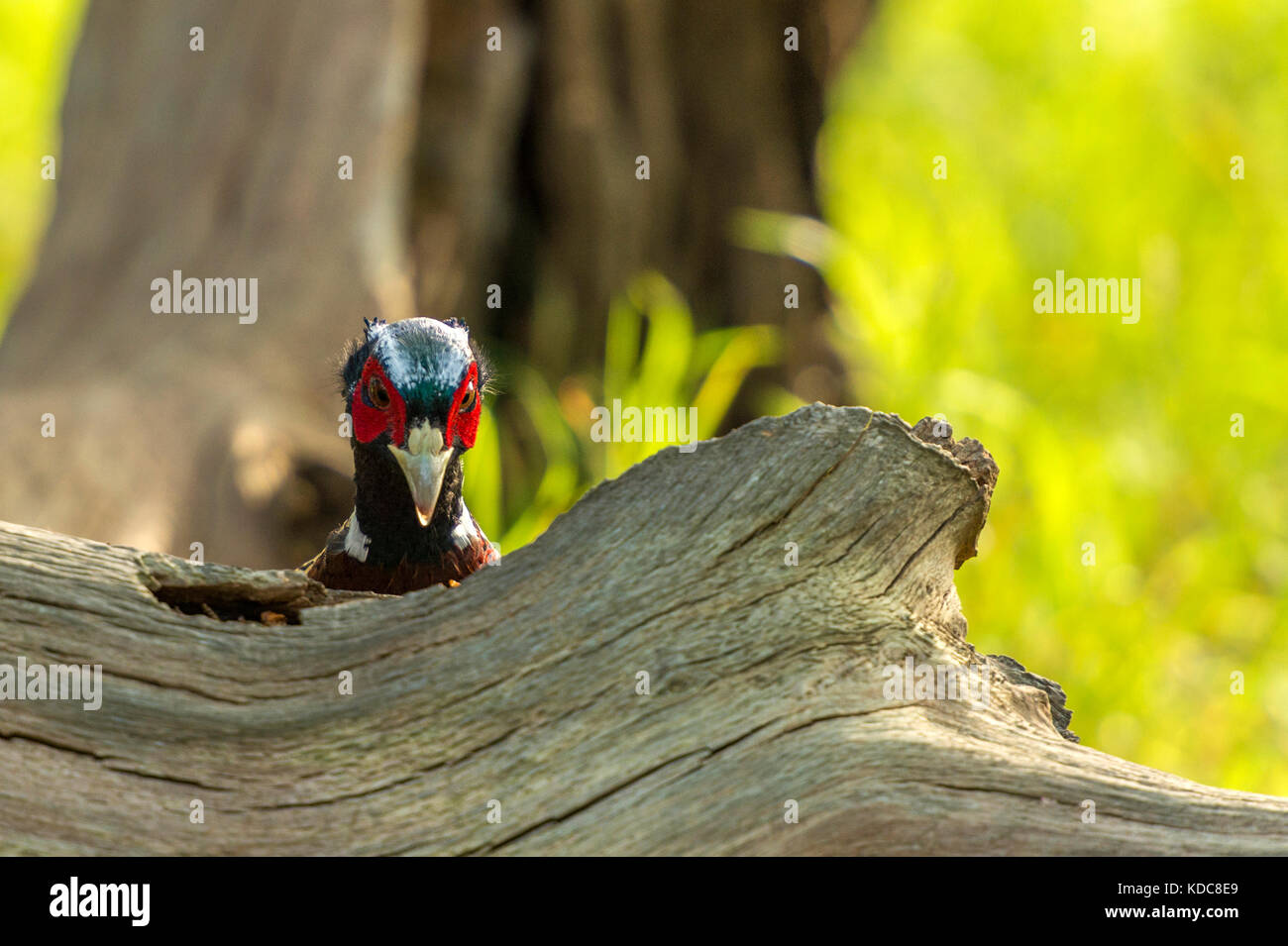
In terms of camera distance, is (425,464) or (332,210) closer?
(425,464)

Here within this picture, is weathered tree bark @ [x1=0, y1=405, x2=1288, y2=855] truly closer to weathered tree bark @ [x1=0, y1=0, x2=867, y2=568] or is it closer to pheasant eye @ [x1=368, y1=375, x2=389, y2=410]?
pheasant eye @ [x1=368, y1=375, x2=389, y2=410]

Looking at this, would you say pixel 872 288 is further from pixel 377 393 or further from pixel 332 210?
pixel 377 393

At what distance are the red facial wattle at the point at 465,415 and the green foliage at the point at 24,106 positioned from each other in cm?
879

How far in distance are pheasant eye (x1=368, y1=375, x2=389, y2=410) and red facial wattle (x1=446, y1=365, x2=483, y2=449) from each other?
0.14m

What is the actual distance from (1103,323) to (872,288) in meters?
2.97

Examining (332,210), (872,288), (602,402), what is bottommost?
(602,402)

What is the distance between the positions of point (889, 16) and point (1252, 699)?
6.11m

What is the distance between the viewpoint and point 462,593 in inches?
77.5

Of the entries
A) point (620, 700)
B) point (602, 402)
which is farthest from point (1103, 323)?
point (620, 700)

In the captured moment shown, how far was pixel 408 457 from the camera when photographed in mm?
2330

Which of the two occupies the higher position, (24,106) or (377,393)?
(24,106)

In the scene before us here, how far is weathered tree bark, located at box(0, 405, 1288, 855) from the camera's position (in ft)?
5.59

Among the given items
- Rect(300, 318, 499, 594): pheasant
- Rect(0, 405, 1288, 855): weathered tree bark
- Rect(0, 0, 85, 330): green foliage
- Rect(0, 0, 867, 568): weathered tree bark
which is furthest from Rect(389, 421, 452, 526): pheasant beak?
Rect(0, 0, 85, 330): green foliage
